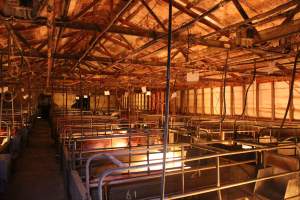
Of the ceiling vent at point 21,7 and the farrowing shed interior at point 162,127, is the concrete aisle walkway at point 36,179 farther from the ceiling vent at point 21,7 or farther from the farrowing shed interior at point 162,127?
the ceiling vent at point 21,7

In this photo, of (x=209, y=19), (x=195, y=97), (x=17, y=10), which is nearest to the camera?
(x=17, y=10)

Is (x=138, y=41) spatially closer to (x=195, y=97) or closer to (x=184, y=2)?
(x=184, y=2)

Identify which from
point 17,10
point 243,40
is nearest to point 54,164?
point 17,10

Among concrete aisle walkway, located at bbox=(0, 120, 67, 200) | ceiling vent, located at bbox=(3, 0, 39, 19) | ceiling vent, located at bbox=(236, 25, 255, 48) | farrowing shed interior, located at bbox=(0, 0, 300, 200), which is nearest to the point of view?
ceiling vent, located at bbox=(3, 0, 39, 19)

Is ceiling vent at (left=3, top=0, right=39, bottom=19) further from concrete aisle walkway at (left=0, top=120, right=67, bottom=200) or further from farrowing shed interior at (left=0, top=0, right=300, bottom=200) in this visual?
concrete aisle walkway at (left=0, top=120, right=67, bottom=200)

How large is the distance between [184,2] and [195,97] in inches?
520

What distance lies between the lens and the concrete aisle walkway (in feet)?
16.8

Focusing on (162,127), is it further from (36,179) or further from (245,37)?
(245,37)

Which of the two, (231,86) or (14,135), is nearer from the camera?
(14,135)

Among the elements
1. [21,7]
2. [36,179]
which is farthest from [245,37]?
[36,179]

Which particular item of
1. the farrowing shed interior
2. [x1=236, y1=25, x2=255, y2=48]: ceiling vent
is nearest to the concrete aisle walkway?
the farrowing shed interior

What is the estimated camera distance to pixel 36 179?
6090 millimetres

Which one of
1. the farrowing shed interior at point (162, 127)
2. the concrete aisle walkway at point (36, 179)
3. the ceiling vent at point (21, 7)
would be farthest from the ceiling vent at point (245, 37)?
the concrete aisle walkway at point (36, 179)

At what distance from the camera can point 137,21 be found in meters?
7.27
